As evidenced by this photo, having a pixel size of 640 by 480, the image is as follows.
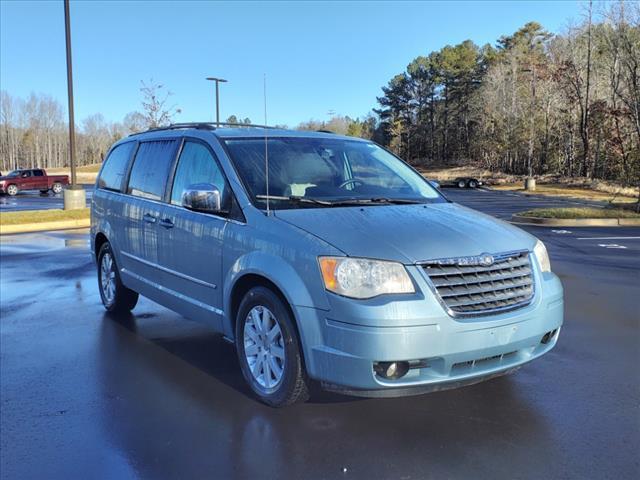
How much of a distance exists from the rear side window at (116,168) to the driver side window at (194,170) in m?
1.39

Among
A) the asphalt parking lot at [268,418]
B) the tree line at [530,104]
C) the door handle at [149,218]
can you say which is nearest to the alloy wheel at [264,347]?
the asphalt parking lot at [268,418]

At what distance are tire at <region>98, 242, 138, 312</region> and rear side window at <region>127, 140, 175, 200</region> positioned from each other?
955 millimetres

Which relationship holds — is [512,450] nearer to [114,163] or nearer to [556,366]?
[556,366]

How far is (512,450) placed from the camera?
3180mm

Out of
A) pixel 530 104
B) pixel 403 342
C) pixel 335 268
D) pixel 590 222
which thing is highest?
pixel 530 104

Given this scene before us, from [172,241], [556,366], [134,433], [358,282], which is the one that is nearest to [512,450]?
[358,282]

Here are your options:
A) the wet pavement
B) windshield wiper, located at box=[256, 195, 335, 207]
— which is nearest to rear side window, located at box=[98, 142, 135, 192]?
windshield wiper, located at box=[256, 195, 335, 207]

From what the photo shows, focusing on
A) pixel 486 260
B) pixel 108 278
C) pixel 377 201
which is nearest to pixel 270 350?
pixel 377 201

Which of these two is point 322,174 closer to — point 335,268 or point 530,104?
point 335,268

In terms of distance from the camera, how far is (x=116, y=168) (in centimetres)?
626

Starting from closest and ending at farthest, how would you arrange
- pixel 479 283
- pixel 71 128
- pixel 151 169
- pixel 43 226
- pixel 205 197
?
pixel 479 283 < pixel 205 197 < pixel 151 169 < pixel 43 226 < pixel 71 128

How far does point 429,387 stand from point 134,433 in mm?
1817

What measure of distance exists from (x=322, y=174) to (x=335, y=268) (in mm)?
1424

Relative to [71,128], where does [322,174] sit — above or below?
below
